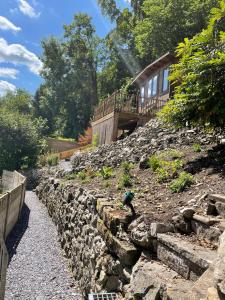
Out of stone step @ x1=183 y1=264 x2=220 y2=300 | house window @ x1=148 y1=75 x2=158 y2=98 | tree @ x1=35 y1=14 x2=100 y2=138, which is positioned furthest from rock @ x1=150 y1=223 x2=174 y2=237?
tree @ x1=35 y1=14 x2=100 y2=138

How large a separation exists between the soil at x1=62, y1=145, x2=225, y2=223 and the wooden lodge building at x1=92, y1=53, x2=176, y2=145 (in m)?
9.31

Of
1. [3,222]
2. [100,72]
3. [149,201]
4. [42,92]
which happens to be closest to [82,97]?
[100,72]

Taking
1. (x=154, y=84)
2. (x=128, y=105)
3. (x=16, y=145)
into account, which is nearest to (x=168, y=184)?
(x=128, y=105)

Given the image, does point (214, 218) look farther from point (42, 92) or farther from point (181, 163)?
point (42, 92)

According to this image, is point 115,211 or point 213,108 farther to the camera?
point 213,108

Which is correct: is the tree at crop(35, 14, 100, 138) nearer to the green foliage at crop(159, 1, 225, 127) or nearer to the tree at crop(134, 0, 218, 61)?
the tree at crop(134, 0, 218, 61)

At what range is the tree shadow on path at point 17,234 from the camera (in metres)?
8.87

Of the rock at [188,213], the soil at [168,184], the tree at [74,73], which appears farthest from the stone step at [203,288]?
the tree at [74,73]

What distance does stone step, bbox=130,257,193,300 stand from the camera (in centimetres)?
289

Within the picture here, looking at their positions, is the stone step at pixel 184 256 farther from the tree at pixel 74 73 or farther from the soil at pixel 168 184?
the tree at pixel 74 73

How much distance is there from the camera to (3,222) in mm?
8844

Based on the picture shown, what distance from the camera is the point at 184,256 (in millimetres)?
3268

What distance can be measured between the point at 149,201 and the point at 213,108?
2.27 m

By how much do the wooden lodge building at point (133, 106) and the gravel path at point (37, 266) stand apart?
26.0ft
